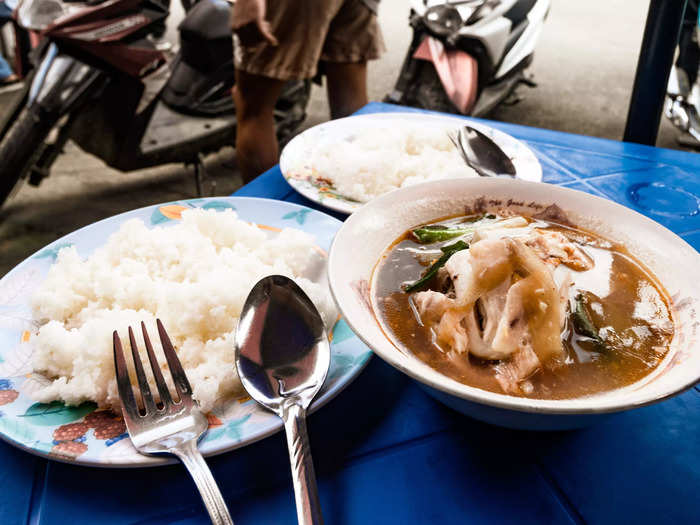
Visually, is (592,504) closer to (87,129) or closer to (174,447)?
(174,447)

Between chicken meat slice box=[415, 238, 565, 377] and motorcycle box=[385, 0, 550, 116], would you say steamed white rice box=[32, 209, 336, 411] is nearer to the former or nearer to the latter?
chicken meat slice box=[415, 238, 565, 377]

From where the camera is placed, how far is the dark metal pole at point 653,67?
5.77 ft

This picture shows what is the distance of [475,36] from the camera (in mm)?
3879

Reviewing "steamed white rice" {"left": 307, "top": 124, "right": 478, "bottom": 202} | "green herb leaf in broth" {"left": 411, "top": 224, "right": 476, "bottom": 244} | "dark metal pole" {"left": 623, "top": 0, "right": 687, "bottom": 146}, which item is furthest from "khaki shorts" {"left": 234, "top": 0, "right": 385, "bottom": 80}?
"green herb leaf in broth" {"left": 411, "top": 224, "right": 476, "bottom": 244}

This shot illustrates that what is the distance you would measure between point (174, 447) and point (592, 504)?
57cm

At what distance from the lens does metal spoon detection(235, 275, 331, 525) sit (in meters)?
0.74

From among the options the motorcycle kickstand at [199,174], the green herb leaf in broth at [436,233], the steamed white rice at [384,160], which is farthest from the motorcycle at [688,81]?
the green herb leaf in broth at [436,233]

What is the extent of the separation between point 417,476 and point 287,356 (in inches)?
10.4

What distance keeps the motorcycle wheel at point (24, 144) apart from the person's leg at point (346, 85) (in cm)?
157

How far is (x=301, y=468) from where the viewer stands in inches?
27.6

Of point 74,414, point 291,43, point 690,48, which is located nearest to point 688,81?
point 690,48

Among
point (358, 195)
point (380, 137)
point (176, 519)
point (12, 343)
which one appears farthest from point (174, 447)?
point (380, 137)

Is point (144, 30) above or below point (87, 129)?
above

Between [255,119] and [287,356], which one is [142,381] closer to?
[287,356]
